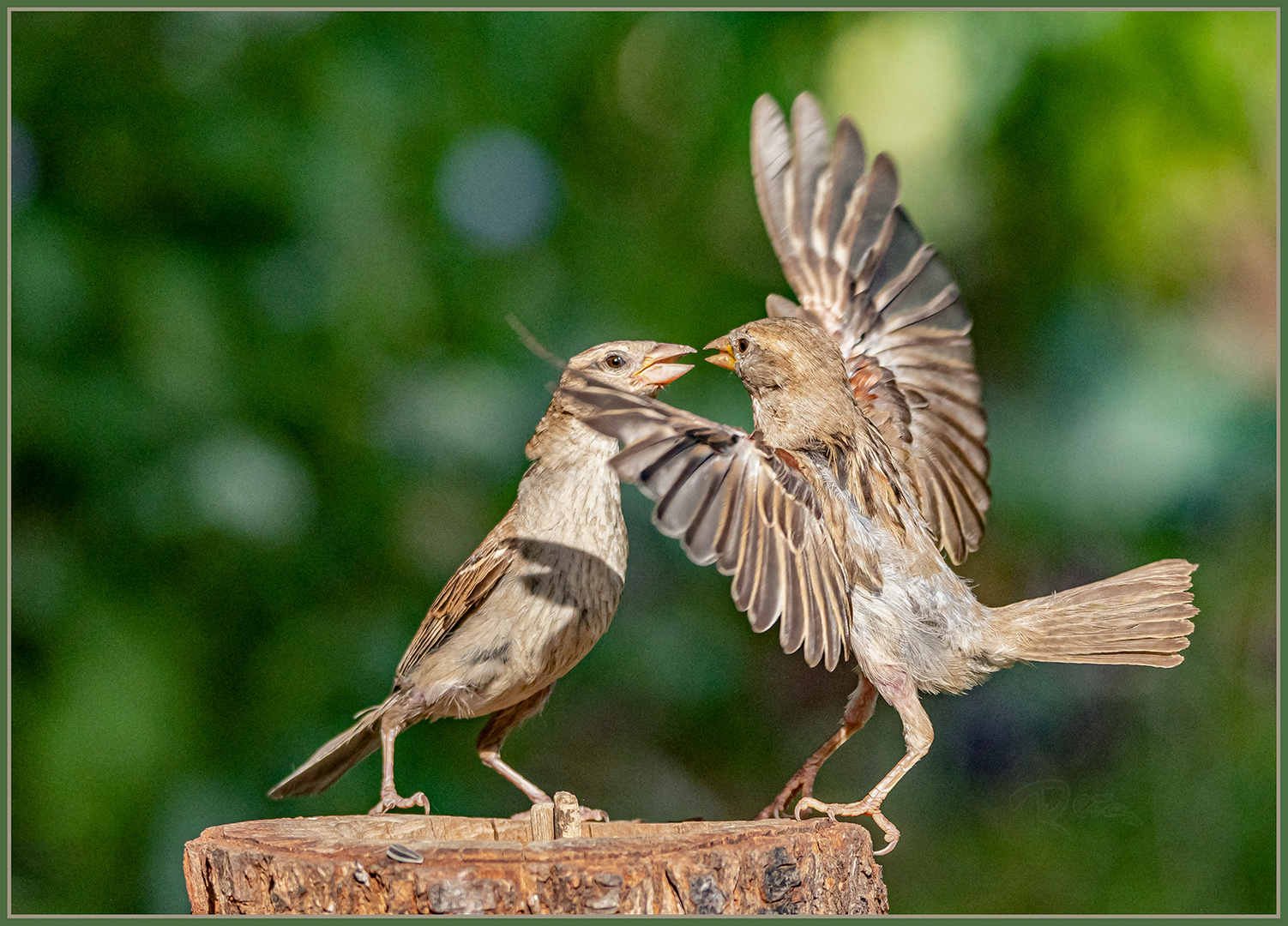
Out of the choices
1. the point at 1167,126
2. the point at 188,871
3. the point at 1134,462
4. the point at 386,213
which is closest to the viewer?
the point at 188,871

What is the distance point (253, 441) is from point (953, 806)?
163 inches

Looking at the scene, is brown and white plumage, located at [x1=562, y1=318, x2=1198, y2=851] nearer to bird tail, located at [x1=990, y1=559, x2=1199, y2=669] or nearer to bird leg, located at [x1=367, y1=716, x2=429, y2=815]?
bird tail, located at [x1=990, y1=559, x2=1199, y2=669]

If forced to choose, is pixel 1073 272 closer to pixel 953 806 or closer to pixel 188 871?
pixel 953 806

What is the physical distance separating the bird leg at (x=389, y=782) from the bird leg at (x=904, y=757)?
1.21 metres

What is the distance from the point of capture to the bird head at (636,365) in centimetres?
409

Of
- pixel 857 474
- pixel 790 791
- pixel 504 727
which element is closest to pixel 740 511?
pixel 857 474

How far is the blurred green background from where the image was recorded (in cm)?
561

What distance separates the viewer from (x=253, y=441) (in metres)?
5.89

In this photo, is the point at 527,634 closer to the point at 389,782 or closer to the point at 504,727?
the point at 389,782

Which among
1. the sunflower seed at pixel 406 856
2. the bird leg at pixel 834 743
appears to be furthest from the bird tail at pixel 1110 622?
the sunflower seed at pixel 406 856

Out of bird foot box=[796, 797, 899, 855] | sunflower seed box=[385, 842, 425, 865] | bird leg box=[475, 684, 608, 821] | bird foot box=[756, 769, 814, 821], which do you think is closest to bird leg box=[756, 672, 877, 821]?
bird foot box=[756, 769, 814, 821]

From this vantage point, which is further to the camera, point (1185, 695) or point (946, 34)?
point (1185, 695)

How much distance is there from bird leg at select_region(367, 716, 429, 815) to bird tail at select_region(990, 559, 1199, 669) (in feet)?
6.38

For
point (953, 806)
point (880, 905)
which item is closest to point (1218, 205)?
point (953, 806)
